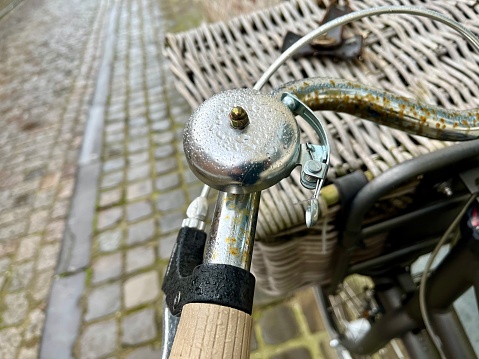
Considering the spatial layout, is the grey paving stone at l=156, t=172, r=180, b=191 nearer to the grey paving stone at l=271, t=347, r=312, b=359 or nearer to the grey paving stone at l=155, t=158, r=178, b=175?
the grey paving stone at l=155, t=158, r=178, b=175

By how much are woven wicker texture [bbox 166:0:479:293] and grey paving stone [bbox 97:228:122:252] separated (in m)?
1.06

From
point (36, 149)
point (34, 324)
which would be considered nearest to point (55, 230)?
point (34, 324)

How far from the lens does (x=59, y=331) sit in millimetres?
1467

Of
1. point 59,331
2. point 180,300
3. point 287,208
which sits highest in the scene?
point 180,300

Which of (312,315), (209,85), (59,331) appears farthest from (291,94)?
(59,331)

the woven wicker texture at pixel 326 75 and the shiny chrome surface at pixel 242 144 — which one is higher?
the shiny chrome surface at pixel 242 144

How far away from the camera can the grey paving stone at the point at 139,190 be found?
1.95m

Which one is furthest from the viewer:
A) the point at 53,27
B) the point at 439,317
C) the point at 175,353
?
the point at 53,27

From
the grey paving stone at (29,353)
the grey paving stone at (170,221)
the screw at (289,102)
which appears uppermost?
the screw at (289,102)

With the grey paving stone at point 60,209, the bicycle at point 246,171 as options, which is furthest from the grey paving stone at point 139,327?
the bicycle at point 246,171

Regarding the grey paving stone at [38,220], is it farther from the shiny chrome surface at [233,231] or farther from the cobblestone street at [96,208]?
the shiny chrome surface at [233,231]

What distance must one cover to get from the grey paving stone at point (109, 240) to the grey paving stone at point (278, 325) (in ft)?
2.48

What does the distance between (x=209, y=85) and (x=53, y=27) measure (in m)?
4.16

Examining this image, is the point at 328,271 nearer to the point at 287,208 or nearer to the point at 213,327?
the point at 287,208
